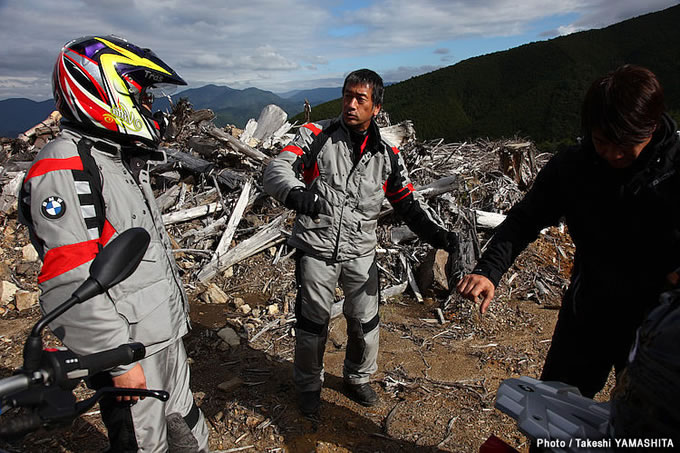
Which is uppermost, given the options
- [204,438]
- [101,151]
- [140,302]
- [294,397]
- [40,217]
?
[101,151]

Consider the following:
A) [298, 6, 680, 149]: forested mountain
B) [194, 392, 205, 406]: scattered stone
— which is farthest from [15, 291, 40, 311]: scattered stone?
[298, 6, 680, 149]: forested mountain

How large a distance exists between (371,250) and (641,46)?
110021mm

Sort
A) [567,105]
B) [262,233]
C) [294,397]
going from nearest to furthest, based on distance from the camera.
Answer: [294,397], [262,233], [567,105]

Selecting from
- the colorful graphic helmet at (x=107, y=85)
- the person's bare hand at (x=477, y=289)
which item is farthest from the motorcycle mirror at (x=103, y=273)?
the person's bare hand at (x=477, y=289)

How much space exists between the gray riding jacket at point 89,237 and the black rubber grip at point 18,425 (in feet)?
2.26

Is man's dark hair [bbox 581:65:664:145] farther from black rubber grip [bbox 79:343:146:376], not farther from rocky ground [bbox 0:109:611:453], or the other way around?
rocky ground [bbox 0:109:611:453]

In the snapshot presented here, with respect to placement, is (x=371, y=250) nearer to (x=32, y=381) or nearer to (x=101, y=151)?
(x=101, y=151)

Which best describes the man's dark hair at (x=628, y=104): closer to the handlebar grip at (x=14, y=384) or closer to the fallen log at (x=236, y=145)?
the handlebar grip at (x=14, y=384)

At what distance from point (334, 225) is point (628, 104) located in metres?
2.00

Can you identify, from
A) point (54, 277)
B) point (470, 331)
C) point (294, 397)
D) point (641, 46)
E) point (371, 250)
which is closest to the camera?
point (54, 277)

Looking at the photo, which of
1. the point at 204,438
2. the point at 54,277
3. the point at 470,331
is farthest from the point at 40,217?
the point at 470,331

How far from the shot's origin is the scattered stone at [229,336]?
473cm

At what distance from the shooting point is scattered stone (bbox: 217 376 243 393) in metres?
3.94

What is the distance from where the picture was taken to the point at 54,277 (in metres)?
1.77
